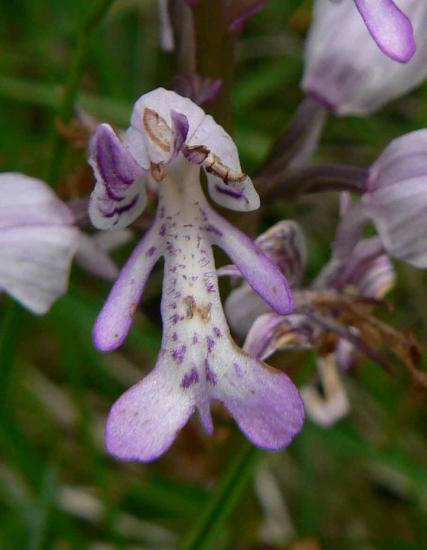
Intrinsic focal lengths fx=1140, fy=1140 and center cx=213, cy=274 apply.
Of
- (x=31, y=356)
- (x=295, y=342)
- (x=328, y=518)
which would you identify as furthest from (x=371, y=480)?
(x=295, y=342)

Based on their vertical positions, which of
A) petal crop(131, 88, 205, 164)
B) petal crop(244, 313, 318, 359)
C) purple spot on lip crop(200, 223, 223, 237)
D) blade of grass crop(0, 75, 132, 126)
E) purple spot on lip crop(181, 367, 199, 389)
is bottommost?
blade of grass crop(0, 75, 132, 126)

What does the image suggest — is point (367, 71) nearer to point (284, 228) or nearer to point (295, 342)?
point (284, 228)

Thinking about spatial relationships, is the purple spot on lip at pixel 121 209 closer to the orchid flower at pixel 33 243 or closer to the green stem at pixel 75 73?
the orchid flower at pixel 33 243

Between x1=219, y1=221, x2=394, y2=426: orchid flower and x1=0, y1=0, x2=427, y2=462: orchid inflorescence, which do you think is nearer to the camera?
x1=0, y1=0, x2=427, y2=462: orchid inflorescence

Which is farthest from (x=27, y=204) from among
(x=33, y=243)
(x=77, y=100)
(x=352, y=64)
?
(x=77, y=100)

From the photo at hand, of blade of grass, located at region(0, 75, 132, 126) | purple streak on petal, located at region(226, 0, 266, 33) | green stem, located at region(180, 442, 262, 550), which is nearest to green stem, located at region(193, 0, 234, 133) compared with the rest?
purple streak on petal, located at region(226, 0, 266, 33)

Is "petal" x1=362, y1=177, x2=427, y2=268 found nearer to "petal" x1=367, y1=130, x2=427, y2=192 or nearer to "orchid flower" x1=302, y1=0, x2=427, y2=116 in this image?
"petal" x1=367, y1=130, x2=427, y2=192

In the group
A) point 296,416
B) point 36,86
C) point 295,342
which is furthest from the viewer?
point 36,86

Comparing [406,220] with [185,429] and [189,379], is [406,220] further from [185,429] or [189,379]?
[185,429]
